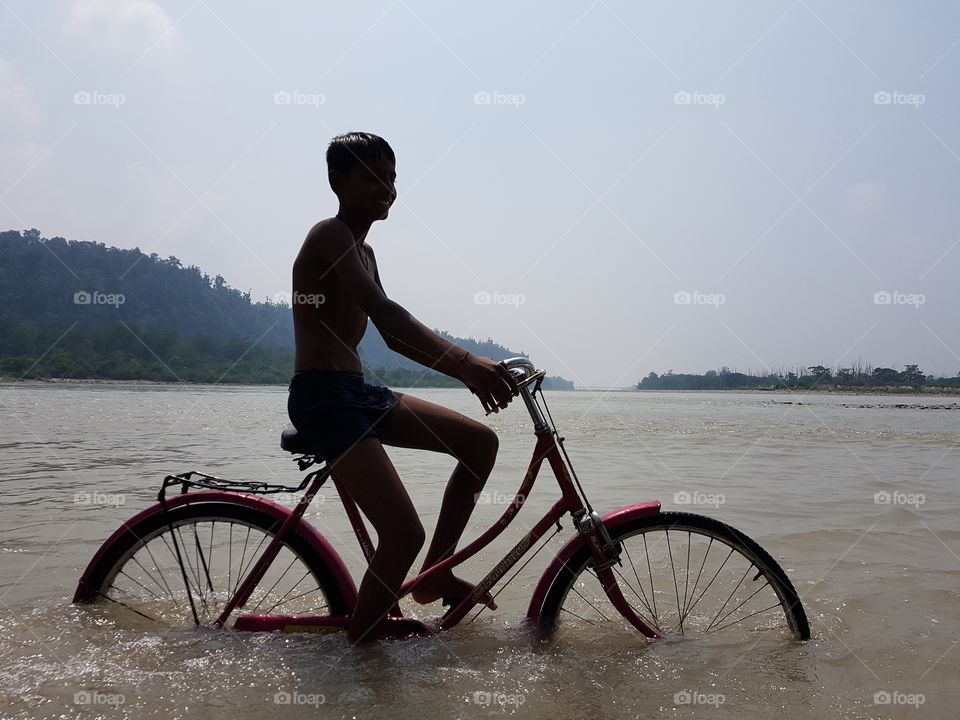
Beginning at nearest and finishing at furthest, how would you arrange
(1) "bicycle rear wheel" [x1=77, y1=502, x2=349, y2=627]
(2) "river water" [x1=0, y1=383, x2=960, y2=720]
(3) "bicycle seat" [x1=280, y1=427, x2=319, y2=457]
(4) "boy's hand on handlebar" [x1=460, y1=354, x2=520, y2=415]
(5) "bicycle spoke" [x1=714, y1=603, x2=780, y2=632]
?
(2) "river water" [x1=0, y1=383, x2=960, y2=720] < (4) "boy's hand on handlebar" [x1=460, y1=354, x2=520, y2=415] < (3) "bicycle seat" [x1=280, y1=427, x2=319, y2=457] < (1) "bicycle rear wheel" [x1=77, y1=502, x2=349, y2=627] < (5) "bicycle spoke" [x1=714, y1=603, x2=780, y2=632]

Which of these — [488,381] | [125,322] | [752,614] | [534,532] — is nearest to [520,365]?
[488,381]

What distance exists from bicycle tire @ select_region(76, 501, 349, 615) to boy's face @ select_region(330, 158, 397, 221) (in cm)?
143

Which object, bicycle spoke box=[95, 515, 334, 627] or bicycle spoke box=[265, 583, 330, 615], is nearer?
bicycle spoke box=[95, 515, 334, 627]

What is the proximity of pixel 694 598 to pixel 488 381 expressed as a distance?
2218mm

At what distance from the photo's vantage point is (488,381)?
255 cm

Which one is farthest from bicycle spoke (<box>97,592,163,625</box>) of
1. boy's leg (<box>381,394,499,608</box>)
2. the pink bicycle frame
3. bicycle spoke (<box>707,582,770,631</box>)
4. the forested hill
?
the forested hill

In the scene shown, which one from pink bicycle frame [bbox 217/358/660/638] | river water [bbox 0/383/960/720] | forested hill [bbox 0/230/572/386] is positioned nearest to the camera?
river water [bbox 0/383/960/720]

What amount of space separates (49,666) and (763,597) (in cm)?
311

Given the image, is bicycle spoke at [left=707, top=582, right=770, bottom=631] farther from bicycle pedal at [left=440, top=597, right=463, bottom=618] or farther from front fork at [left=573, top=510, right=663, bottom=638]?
bicycle pedal at [left=440, top=597, right=463, bottom=618]

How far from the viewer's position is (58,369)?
66000mm

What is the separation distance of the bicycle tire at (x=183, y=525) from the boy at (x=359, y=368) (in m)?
0.23

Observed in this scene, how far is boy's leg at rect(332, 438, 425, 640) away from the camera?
260 centimetres

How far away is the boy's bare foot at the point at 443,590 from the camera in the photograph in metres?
2.91

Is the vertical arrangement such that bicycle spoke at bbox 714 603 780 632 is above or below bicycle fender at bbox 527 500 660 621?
below
